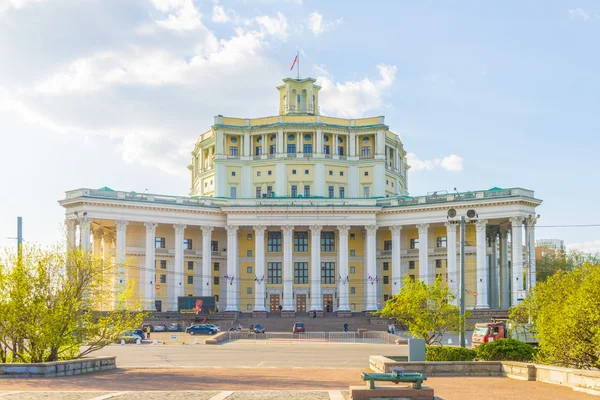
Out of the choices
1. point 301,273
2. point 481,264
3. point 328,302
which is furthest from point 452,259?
point 301,273

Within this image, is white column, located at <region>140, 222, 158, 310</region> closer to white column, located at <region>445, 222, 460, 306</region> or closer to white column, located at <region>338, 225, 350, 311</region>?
white column, located at <region>338, 225, 350, 311</region>

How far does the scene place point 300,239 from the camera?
4316 inches

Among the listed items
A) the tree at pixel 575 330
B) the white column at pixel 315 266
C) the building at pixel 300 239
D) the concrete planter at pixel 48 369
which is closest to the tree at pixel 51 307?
the concrete planter at pixel 48 369

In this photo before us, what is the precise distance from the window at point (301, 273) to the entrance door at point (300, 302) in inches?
81.8

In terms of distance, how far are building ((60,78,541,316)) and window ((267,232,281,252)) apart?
14cm

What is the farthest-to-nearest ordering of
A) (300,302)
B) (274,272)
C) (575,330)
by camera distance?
(274,272)
(300,302)
(575,330)

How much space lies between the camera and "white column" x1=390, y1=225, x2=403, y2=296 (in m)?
103

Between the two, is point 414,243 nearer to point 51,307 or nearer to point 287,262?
point 287,262

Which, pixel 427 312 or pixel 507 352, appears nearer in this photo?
pixel 507 352

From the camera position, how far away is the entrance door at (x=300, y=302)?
10794 centimetres

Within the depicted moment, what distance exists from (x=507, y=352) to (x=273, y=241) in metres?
74.2

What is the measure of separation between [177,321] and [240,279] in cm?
1426

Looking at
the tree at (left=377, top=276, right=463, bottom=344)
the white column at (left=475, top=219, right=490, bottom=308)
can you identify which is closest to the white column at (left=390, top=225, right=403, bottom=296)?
the white column at (left=475, top=219, right=490, bottom=308)

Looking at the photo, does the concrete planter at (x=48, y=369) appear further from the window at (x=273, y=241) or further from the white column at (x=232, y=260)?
the window at (x=273, y=241)
